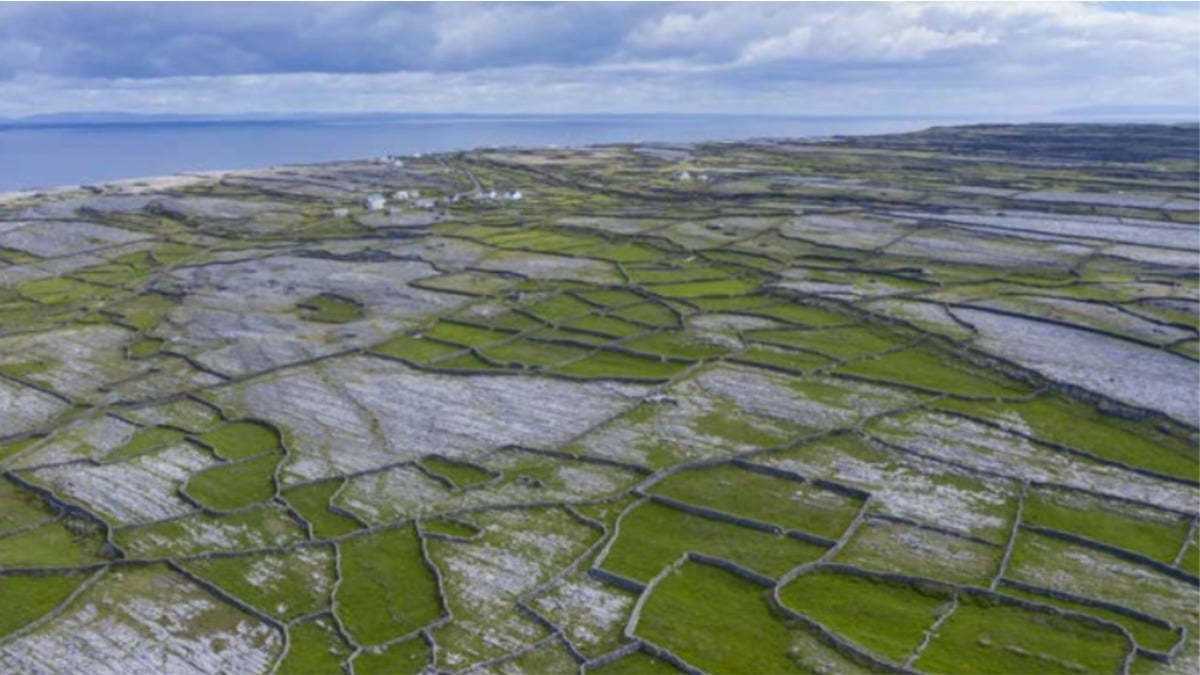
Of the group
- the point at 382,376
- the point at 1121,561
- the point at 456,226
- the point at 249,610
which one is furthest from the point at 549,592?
the point at 456,226

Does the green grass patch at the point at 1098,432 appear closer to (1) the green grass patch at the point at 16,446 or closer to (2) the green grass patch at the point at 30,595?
(2) the green grass patch at the point at 30,595

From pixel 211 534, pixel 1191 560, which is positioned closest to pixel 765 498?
pixel 1191 560

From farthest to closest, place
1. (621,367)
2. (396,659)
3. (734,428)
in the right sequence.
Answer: (621,367), (734,428), (396,659)

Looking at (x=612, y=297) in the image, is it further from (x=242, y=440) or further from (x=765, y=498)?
(x=765, y=498)

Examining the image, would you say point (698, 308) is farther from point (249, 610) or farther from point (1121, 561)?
point (249, 610)

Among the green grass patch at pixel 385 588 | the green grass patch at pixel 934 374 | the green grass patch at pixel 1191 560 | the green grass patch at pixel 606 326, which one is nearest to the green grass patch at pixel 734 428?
the green grass patch at pixel 934 374

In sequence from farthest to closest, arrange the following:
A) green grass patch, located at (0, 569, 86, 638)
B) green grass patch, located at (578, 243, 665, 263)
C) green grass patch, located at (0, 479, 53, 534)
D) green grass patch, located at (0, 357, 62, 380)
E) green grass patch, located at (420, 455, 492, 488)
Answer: green grass patch, located at (578, 243, 665, 263)
green grass patch, located at (0, 357, 62, 380)
green grass patch, located at (420, 455, 492, 488)
green grass patch, located at (0, 479, 53, 534)
green grass patch, located at (0, 569, 86, 638)

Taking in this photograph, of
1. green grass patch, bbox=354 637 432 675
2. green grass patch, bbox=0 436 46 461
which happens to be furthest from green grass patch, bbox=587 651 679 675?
green grass patch, bbox=0 436 46 461

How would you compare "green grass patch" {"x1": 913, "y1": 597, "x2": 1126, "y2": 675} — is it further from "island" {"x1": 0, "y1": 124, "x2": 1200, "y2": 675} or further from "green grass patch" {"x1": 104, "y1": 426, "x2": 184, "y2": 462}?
"green grass patch" {"x1": 104, "y1": 426, "x2": 184, "y2": 462}
